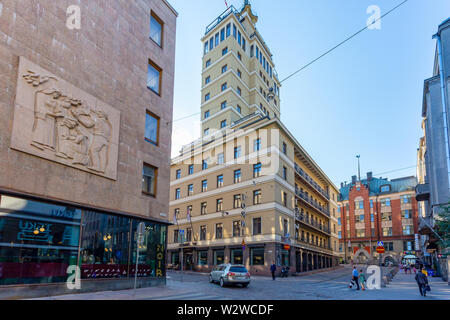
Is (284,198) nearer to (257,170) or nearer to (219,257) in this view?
(257,170)

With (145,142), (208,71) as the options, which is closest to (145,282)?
(145,142)

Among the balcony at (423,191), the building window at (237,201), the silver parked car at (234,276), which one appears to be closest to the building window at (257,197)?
the building window at (237,201)

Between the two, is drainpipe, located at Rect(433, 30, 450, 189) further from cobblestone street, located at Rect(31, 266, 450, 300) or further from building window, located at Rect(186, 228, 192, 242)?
building window, located at Rect(186, 228, 192, 242)

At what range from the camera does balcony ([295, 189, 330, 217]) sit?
44572mm

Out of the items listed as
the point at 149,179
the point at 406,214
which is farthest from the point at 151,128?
the point at 406,214

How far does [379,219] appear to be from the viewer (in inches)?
3118

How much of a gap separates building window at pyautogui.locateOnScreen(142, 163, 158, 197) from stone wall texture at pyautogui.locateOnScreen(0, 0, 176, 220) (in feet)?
1.04

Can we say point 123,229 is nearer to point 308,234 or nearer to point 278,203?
point 278,203

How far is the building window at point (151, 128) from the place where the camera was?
836 inches

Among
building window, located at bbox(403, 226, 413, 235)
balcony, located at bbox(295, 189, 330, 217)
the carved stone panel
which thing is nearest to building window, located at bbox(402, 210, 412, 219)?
building window, located at bbox(403, 226, 413, 235)

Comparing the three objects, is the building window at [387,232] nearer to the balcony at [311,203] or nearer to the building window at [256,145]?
the balcony at [311,203]

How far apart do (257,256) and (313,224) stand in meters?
17.2

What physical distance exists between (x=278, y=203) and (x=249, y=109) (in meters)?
20.1

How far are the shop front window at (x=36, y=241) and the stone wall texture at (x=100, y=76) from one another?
643 mm
